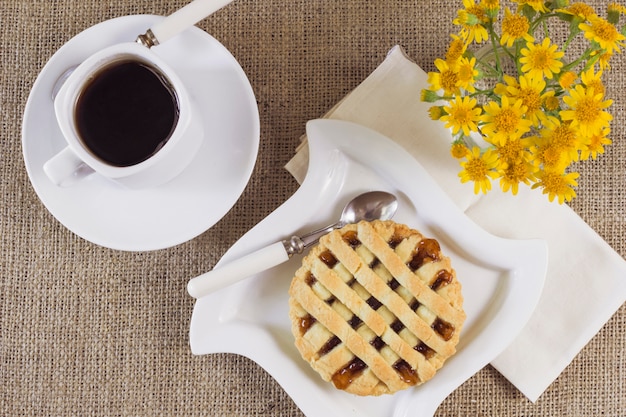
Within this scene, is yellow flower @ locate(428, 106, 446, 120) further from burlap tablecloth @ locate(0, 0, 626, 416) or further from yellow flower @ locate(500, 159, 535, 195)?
burlap tablecloth @ locate(0, 0, 626, 416)

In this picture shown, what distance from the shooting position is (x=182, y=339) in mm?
1104

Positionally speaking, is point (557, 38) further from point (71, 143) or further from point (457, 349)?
point (71, 143)

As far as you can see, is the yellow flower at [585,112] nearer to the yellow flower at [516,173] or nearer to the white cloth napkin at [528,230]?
the yellow flower at [516,173]

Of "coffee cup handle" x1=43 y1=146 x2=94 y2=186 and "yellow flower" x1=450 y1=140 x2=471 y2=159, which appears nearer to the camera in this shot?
"coffee cup handle" x1=43 y1=146 x2=94 y2=186

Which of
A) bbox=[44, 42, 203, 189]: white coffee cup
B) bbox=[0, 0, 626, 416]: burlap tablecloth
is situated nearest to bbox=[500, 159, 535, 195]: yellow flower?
bbox=[0, 0, 626, 416]: burlap tablecloth

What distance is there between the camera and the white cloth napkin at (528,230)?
1056 millimetres

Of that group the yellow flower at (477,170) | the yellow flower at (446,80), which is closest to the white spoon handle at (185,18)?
the yellow flower at (446,80)

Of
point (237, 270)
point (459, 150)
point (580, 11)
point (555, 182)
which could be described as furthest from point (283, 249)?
point (580, 11)

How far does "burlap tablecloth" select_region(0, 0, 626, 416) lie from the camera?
1104 millimetres

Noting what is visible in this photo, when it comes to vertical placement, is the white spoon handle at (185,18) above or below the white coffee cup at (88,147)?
above

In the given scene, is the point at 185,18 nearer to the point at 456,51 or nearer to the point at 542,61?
the point at 456,51

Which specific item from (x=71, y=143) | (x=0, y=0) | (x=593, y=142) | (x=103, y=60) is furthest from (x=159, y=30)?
(x=593, y=142)

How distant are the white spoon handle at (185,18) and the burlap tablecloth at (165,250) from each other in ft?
0.84

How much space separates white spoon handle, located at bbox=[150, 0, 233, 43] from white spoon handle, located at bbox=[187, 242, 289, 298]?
0.34m
